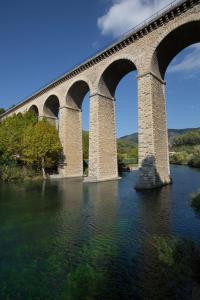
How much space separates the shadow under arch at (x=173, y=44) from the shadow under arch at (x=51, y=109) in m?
21.3

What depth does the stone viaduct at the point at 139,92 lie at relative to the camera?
73.6ft

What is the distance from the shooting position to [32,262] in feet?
25.2

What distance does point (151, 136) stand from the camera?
22719mm

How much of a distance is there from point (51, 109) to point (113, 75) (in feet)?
58.1

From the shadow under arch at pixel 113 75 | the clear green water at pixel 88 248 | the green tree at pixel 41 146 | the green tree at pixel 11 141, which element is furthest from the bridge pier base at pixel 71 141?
the clear green water at pixel 88 248

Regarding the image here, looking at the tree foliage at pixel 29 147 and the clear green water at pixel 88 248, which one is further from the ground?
the tree foliage at pixel 29 147

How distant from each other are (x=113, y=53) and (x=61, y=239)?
24044 millimetres

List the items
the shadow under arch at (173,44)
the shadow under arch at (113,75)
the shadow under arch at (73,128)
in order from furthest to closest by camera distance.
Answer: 1. the shadow under arch at (73,128)
2. the shadow under arch at (113,75)
3. the shadow under arch at (173,44)

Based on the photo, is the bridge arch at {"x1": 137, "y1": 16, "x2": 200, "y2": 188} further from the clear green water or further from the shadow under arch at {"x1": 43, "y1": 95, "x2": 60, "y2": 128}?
the shadow under arch at {"x1": 43, "y1": 95, "x2": 60, "y2": 128}

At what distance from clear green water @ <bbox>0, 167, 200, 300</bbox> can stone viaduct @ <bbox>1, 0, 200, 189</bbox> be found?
8592mm

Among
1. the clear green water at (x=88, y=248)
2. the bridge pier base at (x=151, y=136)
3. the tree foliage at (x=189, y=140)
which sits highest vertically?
the tree foliage at (x=189, y=140)

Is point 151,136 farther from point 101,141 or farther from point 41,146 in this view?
point 41,146

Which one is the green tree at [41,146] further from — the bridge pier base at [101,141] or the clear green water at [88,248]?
the clear green water at [88,248]

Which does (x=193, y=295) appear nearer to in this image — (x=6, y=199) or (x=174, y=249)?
(x=174, y=249)
